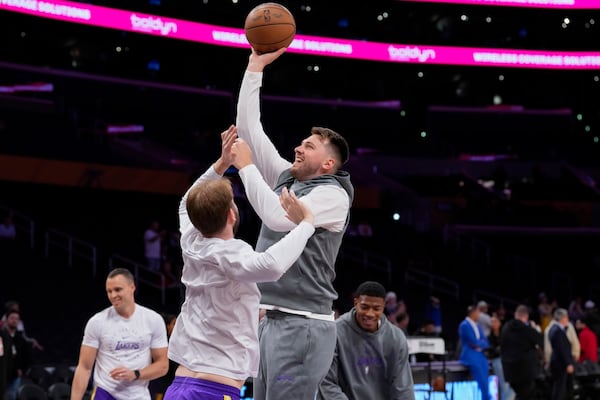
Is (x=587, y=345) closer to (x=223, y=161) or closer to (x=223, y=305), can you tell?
(x=223, y=161)

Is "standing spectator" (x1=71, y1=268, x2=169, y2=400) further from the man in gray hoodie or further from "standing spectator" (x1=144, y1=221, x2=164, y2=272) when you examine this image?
"standing spectator" (x1=144, y1=221, x2=164, y2=272)

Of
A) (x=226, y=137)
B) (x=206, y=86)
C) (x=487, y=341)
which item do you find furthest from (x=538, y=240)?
(x=226, y=137)

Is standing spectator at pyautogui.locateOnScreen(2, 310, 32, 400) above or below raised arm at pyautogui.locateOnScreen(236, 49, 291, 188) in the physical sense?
below

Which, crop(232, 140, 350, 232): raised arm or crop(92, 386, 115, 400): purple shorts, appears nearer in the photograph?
crop(232, 140, 350, 232): raised arm

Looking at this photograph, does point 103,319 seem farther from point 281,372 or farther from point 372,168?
point 372,168

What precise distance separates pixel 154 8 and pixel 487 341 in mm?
16317

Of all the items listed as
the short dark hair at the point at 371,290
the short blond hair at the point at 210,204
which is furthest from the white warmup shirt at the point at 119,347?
the short blond hair at the point at 210,204

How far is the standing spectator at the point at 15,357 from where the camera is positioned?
41.0 feet

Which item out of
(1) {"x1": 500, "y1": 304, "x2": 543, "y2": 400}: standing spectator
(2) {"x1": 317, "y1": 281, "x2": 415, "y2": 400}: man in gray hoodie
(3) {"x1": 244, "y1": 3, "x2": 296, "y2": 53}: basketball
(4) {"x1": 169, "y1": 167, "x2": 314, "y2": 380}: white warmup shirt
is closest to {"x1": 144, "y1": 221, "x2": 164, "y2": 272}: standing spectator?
(1) {"x1": 500, "y1": 304, "x2": 543, "y2": 400}: standing spectator

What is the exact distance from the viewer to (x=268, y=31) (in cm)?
600

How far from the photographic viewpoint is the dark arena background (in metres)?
23.1

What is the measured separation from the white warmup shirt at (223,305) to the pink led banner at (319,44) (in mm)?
19620

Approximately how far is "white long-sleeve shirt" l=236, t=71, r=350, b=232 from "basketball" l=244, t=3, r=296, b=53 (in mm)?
234

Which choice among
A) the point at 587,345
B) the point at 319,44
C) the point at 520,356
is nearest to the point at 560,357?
the point at 520,356
